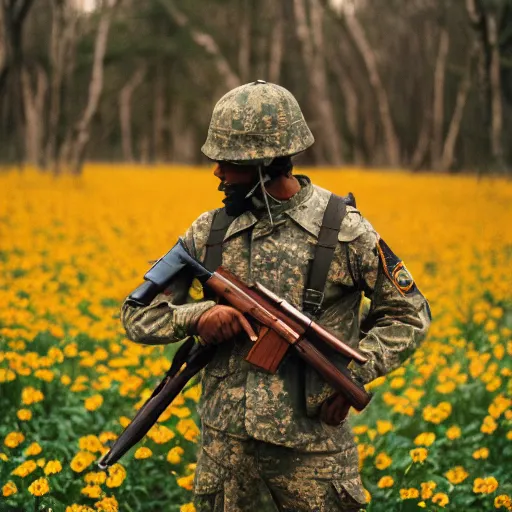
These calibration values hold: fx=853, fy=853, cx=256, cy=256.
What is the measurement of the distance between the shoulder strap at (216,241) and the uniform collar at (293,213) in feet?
0.07

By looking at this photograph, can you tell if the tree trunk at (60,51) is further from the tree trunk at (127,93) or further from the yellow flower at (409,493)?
the tree trunk at (127,93)

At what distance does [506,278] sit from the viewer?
8039mm

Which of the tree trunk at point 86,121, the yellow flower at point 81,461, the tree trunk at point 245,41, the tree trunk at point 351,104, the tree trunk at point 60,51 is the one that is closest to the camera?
the yellow flower at point 81,461

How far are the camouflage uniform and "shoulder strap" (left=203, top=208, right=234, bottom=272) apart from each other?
0.07 feet

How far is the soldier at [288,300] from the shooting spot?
2.65m

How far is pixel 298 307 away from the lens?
2.70 metres

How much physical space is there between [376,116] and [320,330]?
40054 millimetres

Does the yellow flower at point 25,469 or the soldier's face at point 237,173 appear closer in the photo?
the soldier's face at point 237,173

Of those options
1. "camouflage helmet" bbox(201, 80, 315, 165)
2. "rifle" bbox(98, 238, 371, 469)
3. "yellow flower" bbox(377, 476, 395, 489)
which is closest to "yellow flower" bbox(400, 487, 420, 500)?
"yellow flower" bbox(377, 476, 395, 489)

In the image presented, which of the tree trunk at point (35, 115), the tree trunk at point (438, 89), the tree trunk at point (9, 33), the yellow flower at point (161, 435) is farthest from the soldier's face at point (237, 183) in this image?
the tree trunk at point (35, 115)

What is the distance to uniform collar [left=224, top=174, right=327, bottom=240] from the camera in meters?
2.72

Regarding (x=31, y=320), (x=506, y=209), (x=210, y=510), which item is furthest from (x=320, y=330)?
A: (x=506, y=209)

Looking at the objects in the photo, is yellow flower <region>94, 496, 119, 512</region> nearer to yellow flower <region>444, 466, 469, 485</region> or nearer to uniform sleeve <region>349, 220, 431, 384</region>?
uniform sleeve <region>349, 220, 431, 384</region>

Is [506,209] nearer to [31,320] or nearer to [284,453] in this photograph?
[31,320]
